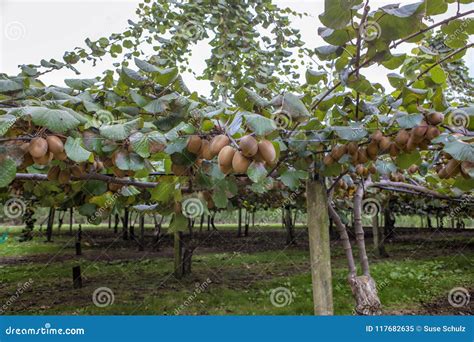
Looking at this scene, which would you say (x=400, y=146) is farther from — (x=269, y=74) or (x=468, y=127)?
Result: (x=269, y=74)

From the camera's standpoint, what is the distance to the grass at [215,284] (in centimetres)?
450

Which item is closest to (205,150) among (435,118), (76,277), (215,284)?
(435,118)

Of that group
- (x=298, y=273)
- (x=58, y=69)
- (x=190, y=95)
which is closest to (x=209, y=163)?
(x=190, y=95)

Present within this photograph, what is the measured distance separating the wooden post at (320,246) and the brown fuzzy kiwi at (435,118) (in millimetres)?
587

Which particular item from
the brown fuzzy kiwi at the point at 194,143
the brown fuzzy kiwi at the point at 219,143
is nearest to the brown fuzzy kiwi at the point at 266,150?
the brown fuzzy kiwi at the point at 219,143

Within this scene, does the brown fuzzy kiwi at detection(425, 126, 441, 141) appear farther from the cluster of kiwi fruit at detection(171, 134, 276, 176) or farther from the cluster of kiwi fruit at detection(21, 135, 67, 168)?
the cluster of kiwi fruit at detection(21, 135, 67, 168)

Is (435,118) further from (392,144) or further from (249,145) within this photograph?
(249,145)

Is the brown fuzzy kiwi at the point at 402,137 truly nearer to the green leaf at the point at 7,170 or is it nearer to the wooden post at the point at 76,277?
the green leaf at the point at 7,170

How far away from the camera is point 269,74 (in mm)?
3096

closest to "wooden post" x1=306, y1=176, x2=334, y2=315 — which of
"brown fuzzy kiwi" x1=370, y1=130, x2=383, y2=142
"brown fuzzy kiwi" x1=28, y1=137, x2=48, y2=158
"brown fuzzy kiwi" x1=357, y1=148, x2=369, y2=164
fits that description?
"brown fuzzy kiwi" x1=357, y1=148, x2=369, y2=164

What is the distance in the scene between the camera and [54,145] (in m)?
1.15

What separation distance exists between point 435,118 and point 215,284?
4957mm

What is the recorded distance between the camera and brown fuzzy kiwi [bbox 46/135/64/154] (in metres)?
1.15

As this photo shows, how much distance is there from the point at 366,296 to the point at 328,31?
4.89 feet
